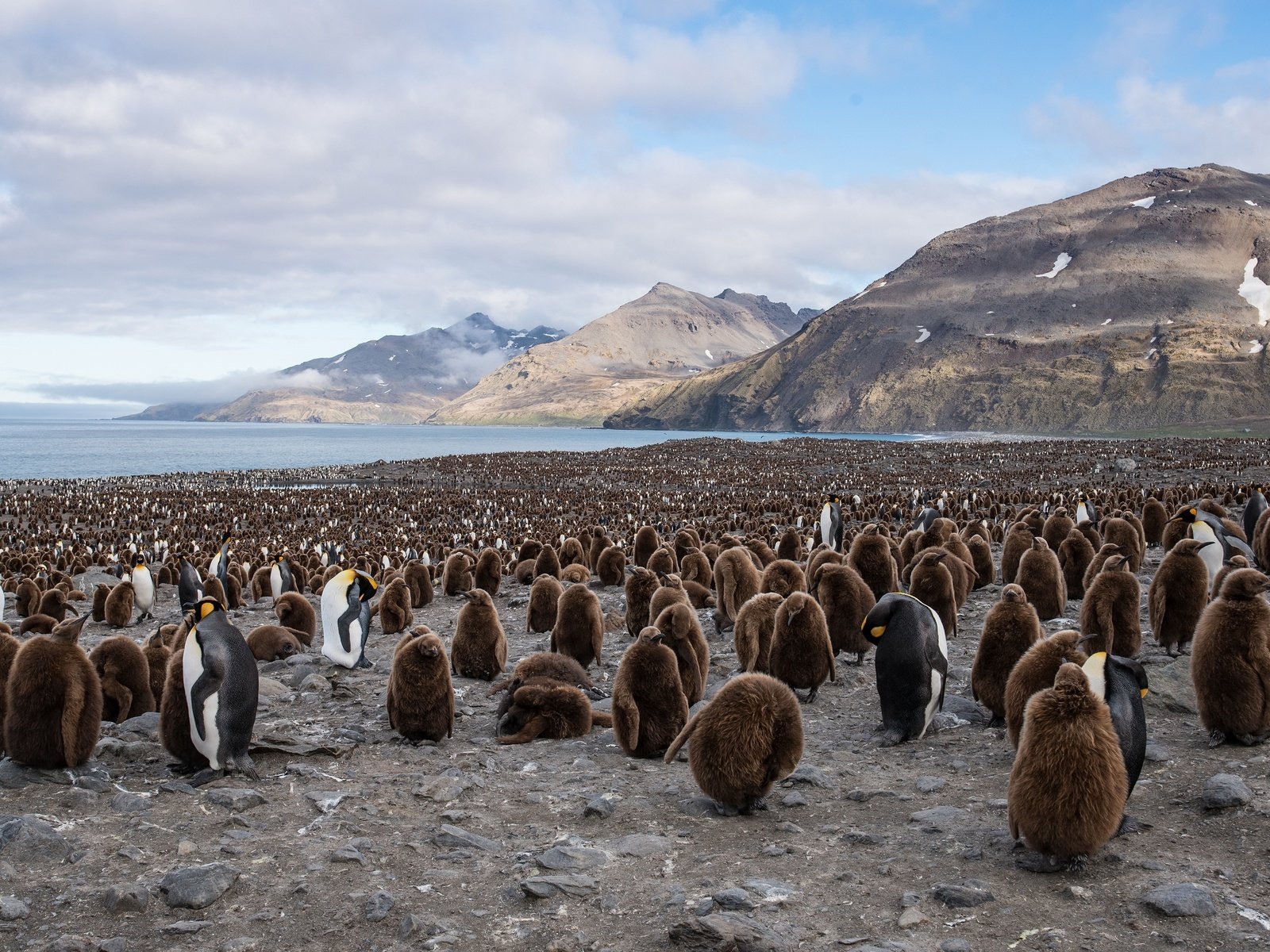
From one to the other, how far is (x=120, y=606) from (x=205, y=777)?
9975 mm

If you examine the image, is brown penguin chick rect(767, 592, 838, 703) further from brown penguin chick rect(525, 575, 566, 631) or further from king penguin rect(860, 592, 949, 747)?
brown penguin chick rect(525, 575, 566, 631)

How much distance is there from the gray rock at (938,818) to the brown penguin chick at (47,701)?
5.16 meters

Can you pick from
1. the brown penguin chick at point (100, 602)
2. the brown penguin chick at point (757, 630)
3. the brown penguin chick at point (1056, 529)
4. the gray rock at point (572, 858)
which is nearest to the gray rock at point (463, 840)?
the gray rock at point (572, 858)

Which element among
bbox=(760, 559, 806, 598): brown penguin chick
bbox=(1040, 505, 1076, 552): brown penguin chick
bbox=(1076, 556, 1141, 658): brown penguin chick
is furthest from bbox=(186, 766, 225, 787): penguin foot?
bbox=(1040, 505, 1076, 552): brown penguin chick

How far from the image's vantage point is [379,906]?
4.19 meters

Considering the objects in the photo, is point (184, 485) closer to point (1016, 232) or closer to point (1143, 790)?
point (1143, 790)

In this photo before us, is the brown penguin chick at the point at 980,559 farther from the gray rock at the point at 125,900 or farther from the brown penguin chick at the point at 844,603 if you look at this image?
the gray rock at the point at 125,900

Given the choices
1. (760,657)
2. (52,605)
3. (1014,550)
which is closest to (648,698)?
(760,657)

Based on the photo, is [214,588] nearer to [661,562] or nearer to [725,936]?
[661,562]

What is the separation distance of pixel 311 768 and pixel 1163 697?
20.1 feet

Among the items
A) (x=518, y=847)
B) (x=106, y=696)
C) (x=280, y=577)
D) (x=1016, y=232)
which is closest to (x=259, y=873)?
(x=518, y=847)

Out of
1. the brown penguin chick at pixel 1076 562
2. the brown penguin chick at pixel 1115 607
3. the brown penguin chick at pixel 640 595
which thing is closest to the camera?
the brown penguin chick at pixel 1115 607

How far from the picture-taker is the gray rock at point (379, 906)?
4.14 metres

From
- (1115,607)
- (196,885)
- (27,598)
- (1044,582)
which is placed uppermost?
(1115,607)
